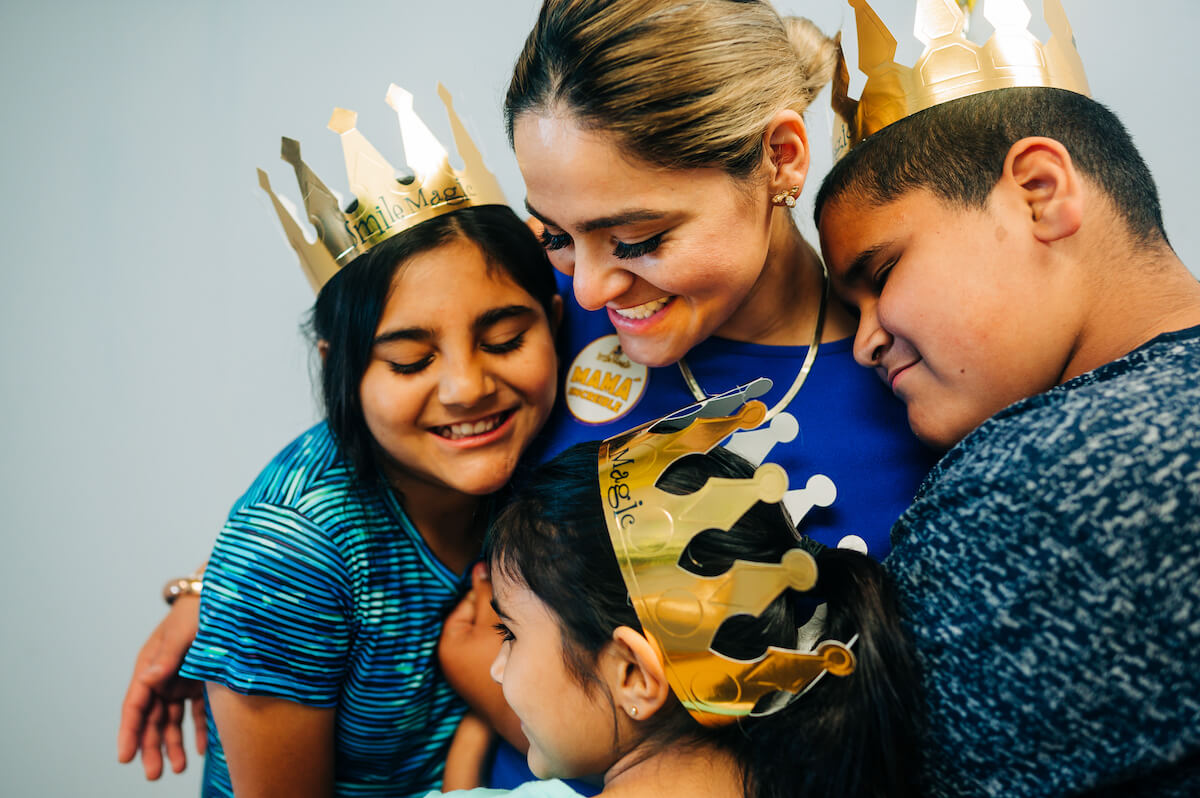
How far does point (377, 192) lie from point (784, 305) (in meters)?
0.57

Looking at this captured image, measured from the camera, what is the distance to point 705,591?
838 mm

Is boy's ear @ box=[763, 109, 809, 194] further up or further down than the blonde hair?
further down

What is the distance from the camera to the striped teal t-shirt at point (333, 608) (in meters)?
1.15

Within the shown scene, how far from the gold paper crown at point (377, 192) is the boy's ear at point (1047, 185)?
69 centimetres

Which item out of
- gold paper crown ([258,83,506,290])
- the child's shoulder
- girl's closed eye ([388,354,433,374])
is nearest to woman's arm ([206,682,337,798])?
the child's shoulder

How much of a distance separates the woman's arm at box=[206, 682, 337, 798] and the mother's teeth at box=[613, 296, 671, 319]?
0.68m

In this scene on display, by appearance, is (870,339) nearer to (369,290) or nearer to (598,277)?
(598,277)

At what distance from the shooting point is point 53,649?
6.46 ft

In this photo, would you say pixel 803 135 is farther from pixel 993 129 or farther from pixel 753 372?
pixel 753 372

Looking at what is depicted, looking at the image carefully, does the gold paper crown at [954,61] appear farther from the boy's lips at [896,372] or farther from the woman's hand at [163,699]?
the woman's hand at [163,699]

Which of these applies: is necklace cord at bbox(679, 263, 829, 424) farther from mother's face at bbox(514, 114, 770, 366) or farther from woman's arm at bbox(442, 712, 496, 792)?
woman's arm at bbox(442, 712, 496, 792)

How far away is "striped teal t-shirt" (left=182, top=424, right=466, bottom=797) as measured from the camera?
3.79 feet

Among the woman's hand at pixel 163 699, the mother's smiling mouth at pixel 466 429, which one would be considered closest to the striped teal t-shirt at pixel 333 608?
the mother's smiling mouth at pixel 466 429

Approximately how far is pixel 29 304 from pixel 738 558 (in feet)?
5.76
